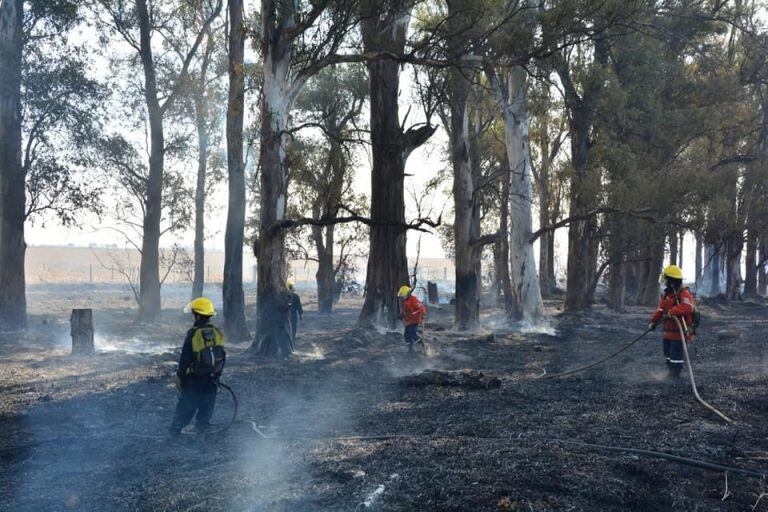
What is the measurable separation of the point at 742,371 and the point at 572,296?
15.3 meters

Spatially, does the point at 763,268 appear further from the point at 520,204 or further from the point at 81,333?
the point at 81,333

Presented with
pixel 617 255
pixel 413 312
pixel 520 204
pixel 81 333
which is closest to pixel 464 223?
pixel 520 204

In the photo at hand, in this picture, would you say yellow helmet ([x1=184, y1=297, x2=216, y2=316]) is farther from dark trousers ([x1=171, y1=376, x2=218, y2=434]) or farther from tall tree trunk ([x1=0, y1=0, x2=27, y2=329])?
tall tree trunk ([x1=0, y1=0, x2=27, y2=329])

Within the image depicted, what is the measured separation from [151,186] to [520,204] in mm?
12881

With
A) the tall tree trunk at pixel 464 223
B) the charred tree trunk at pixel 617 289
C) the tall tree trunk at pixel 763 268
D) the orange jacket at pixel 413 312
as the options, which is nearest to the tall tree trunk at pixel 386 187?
the tall tree trunk at pixel 464 223

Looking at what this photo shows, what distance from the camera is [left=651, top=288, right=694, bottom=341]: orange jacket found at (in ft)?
36.0

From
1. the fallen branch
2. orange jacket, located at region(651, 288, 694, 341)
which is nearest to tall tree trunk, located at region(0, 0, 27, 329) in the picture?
the fallen branch

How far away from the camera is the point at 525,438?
25.4ft

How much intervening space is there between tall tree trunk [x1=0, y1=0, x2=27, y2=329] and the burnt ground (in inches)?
131

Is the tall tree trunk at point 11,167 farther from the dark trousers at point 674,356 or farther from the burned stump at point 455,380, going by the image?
the dark trousers at point 674,356

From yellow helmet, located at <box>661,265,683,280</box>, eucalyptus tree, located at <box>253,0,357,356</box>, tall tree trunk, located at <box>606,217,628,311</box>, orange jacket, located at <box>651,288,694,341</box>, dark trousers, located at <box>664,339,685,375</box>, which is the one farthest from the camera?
tall tree trunk, located at <box>606,217,628,311</box>

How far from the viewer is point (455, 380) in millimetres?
12070

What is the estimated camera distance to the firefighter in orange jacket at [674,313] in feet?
36.1

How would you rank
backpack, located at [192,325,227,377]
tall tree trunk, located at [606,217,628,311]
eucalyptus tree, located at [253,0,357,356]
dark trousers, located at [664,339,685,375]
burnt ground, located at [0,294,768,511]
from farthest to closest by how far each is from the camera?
tall tree trunk, located at [606,217,628,311] < eucalyptus tree, located at [253,0,357,356] < dark trousers, located at [664,339,685,375] < backpack, located at [192,325,227,377] < burnt ground, located at [0,294,768,511]
